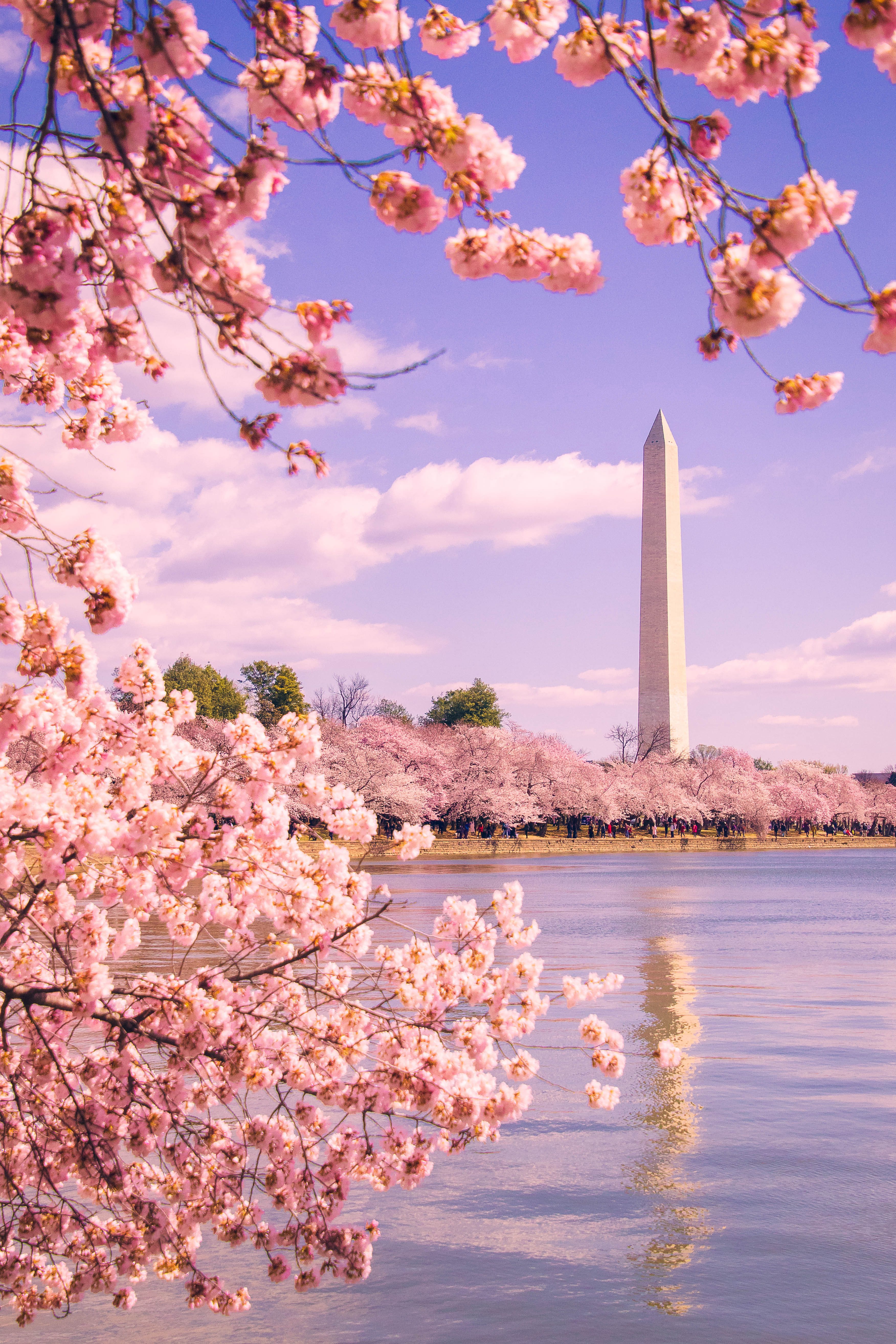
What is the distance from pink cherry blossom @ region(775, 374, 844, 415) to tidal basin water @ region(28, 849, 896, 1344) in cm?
278

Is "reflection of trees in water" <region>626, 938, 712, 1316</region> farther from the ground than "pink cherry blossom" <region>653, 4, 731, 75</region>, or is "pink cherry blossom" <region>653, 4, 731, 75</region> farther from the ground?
"pink cherry blossom" <region>653, 4, 731, 75</region>

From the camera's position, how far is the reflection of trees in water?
643 cm

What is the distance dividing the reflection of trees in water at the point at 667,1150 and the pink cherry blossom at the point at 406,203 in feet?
18.7

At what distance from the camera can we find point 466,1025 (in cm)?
545

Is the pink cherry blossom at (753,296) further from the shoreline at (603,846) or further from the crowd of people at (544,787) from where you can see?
the crowd of people at (544,787)

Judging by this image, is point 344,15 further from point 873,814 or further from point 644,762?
point 873,814

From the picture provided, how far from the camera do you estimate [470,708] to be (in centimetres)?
8494

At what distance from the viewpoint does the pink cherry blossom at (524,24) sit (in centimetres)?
280

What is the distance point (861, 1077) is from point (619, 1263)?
4919mm


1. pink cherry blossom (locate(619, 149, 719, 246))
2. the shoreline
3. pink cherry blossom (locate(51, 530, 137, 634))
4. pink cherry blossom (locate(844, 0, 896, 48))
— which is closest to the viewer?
pink cherry blossom (locate(844, 0, 896, 48))

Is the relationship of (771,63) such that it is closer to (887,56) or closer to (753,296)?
(887,56)

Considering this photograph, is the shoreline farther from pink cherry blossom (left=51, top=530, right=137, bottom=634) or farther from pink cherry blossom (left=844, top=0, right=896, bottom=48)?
pink cherry blossom (left=844, top=0, right=896, bottom=48)

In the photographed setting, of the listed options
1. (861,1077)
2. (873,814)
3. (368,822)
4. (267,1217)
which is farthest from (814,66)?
(873,814)

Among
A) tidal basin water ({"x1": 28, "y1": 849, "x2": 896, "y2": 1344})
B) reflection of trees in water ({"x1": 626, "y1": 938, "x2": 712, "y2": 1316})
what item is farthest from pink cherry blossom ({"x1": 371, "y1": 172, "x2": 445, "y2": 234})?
reflection of trees in water ({"x1": 626, "y1": 938, "x2": 712, "y2": 1316})
